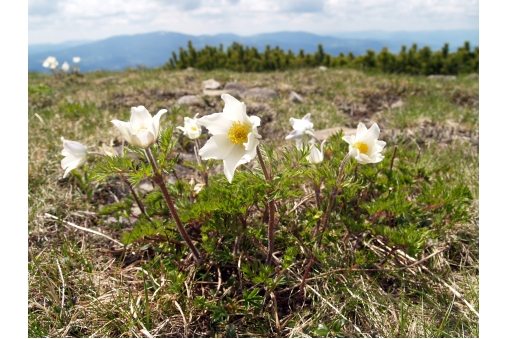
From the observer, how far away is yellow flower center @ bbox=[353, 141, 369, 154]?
1.92m

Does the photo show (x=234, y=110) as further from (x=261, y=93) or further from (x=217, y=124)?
(x=261, y=93)

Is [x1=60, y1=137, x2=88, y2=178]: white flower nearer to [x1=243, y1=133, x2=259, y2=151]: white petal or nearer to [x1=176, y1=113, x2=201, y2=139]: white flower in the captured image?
[x1=176, y1=113, x2=201, y2=139]: white flower

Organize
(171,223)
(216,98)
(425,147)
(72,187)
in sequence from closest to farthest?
1. (171,223)
2. (72,187)
3. (425,147)
4. (216,98)

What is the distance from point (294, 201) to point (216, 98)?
4.40 m

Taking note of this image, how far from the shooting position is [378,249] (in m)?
2.48

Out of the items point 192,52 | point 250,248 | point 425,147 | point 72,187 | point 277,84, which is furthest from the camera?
point 192,52

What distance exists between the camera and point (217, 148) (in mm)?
1696

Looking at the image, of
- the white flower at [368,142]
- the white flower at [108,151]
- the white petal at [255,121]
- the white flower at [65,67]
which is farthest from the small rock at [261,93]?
the white flower at [65,67]

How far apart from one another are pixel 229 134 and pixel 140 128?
45cm

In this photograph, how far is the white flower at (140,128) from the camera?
1.62 meters


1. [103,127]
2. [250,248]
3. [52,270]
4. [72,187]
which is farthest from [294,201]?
[103,127]

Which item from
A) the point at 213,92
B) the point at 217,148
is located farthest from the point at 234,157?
the point at 213,92

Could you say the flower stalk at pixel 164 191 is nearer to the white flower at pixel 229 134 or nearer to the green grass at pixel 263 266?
the green grass at pixel 263 266

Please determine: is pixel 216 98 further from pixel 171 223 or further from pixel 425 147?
pixel 171 223
